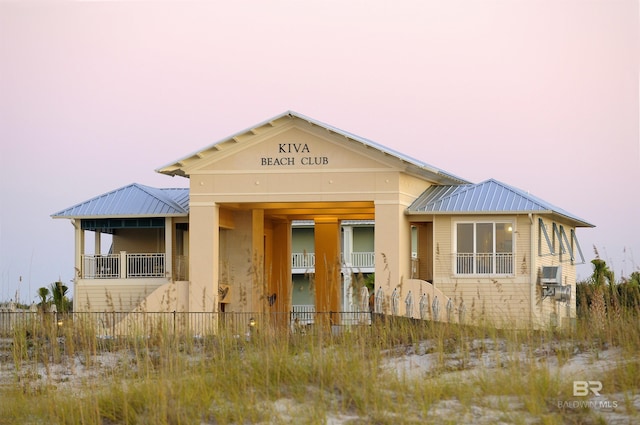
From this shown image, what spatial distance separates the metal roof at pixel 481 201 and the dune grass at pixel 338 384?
15.6 meters

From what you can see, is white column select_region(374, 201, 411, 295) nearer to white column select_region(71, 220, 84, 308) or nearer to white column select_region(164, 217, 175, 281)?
white column select_region(164, 217, 175, 281)

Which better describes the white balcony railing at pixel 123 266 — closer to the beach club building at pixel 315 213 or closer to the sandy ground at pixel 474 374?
the beach club building at pixel 315 213

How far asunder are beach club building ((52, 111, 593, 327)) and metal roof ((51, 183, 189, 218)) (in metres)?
0.06

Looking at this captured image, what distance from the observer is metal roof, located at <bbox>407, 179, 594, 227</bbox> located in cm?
3569

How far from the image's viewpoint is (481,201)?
3628 centimetres

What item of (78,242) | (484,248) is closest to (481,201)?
(484,248)

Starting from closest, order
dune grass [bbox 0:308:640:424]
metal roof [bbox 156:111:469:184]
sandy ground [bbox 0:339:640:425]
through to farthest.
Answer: sandy ground [bbox 0:339:640:425] → dune grass [bbox 0:308:640:424] → metal roof [bbox 156:111:469:184]

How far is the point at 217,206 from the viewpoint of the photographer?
117 feet

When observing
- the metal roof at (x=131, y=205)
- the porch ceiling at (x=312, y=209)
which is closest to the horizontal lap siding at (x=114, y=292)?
the metal roof at (x=131, y=205)

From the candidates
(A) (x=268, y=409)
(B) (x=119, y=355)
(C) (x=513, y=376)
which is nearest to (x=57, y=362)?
(B) (x=119, y=355)

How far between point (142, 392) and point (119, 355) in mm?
5988

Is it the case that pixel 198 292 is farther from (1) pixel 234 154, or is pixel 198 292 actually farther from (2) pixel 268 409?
(2) pixel 268 409

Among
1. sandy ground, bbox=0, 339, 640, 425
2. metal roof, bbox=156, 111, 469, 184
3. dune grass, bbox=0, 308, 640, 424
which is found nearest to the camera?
sandy ground, bbox=0, 339, 640, 425

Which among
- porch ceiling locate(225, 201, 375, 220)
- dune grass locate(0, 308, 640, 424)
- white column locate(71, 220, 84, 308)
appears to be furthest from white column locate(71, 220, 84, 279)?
dune grass locate(0, 308, 640, 424)
